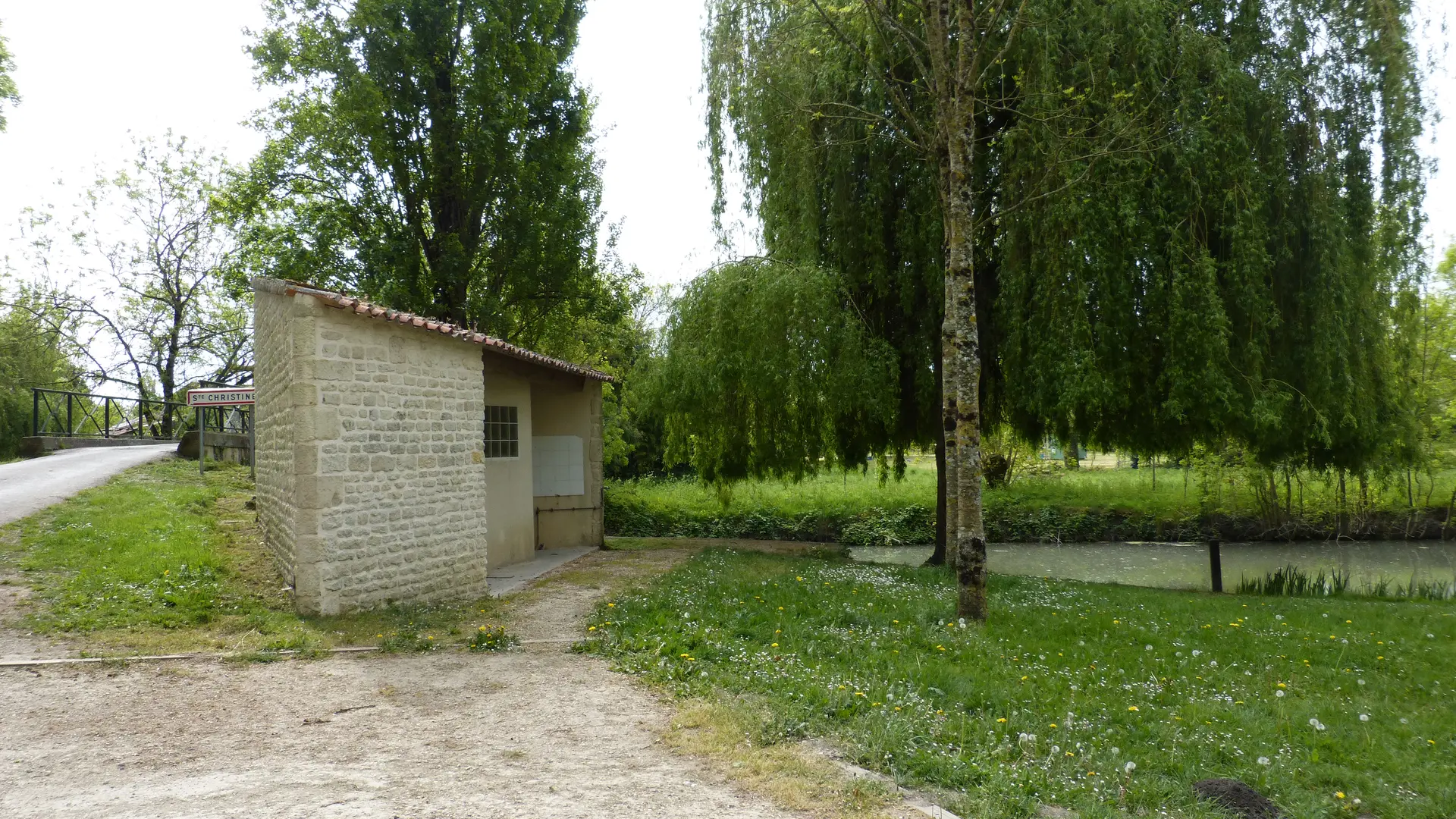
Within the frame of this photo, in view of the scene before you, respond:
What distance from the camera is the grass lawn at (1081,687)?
13.8 feet

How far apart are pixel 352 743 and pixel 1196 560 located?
16.0 metres

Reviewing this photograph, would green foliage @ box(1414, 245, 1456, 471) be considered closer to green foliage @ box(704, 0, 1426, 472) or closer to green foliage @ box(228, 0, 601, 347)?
green foliage @ box(704, 0, 1426, 472)

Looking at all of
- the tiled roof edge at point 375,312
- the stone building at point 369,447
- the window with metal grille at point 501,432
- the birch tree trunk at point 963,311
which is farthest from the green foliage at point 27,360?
the birch tree trunk at point 963,311

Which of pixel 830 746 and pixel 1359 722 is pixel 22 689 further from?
pixel 1359 722

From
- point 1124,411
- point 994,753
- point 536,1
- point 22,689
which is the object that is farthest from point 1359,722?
point 536,1

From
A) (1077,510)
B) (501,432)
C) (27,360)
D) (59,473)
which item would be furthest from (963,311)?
(27,360)

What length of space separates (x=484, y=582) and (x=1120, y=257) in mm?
9227

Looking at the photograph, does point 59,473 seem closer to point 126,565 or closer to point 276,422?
point 126,565

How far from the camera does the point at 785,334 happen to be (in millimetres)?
11789

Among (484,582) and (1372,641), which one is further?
(484,582)

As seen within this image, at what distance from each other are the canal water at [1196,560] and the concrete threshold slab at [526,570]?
5324 mm

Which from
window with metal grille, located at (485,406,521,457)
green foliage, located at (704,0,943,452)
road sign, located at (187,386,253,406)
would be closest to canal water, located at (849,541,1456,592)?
green foliage, located at (704,0,943,452)

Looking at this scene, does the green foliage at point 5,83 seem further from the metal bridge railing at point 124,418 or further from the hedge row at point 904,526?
the hedge row at point 904,526

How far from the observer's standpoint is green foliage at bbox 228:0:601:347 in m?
15.3
